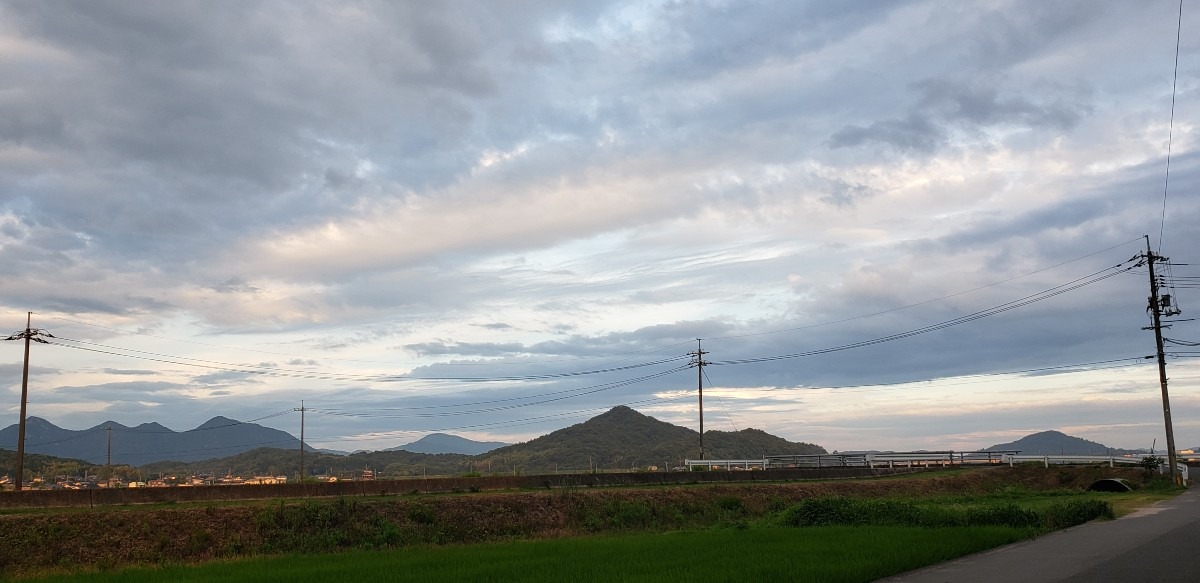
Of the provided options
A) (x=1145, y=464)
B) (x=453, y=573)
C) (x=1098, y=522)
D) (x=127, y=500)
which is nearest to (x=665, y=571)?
(x=453, y=573)

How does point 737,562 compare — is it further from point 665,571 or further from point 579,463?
point 579,463

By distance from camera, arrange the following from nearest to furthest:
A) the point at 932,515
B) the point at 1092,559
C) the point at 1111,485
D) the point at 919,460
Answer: the point at 1092,559, the point at 932,515, the point at 1111,485, the point at 919,460

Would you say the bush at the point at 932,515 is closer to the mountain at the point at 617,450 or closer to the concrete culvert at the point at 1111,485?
the concrete culvert at the point at 1111,485

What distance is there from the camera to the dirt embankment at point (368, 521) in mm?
30641

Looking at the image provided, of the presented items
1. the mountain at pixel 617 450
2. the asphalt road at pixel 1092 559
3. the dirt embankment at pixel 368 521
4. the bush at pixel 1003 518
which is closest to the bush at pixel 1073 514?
the bush at pixel 1003 518

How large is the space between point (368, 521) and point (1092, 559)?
27329 millimetres

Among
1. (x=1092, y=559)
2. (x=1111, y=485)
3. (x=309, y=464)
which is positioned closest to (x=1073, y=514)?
(x=1092, y=559)

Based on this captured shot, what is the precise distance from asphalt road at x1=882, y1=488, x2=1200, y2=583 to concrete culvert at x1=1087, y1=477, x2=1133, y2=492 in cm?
2198

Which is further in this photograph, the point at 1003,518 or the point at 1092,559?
the point at 1003,518

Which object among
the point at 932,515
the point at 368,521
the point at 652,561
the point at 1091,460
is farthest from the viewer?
the point at 1091,460

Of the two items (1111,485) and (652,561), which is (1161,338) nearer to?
(1111,485)

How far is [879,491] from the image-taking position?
172ft

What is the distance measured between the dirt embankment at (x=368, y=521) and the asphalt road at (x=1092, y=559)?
2075 centimetres

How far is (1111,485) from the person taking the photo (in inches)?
1879
